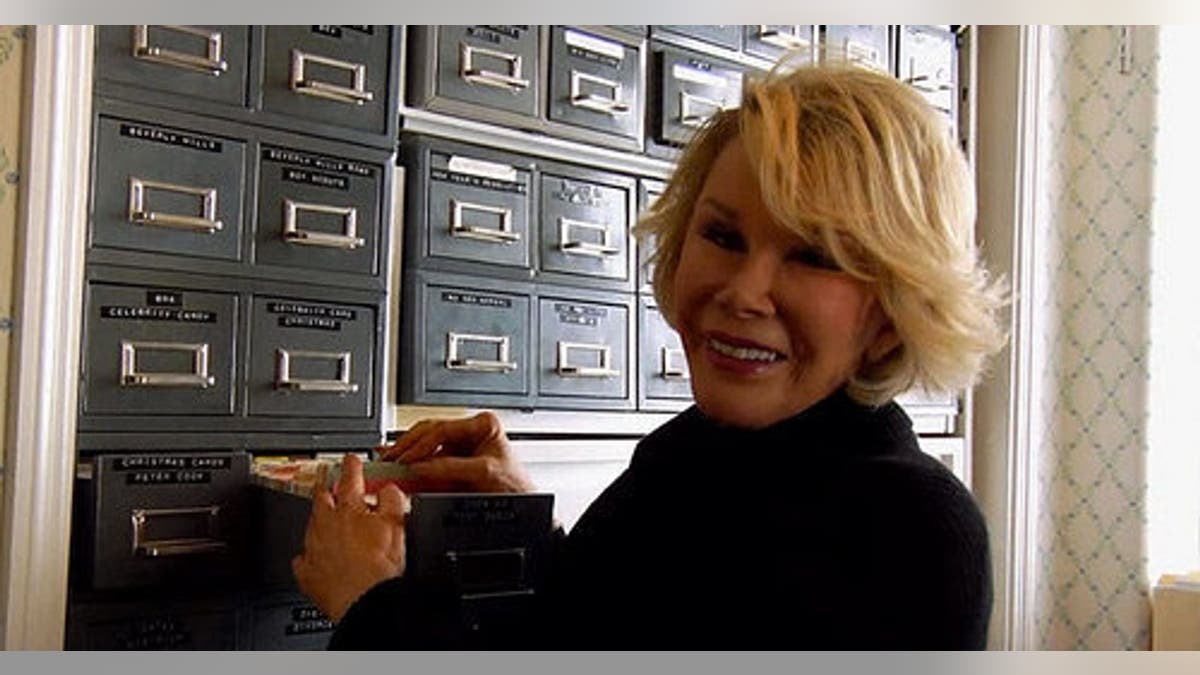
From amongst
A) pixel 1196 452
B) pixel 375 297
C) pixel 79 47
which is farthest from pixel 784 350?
pixel 1196 452

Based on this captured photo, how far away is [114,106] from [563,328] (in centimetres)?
55

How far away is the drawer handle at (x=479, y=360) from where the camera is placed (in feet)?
4.21

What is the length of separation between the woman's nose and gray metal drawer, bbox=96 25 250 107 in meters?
0.56

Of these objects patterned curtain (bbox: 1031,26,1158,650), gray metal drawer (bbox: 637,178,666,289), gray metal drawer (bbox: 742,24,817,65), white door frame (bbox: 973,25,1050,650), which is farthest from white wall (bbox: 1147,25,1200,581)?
gray metal drawer (bbox: 637,178,666,289)

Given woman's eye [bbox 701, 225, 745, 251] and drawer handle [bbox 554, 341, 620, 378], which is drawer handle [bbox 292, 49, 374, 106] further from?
woman's eye [bbox 701, 225, 745, 251]

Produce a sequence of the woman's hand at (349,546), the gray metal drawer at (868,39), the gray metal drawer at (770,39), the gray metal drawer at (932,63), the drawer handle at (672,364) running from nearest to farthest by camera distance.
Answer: the woman's hand at (349,546) → the drawer handle at (672,364) → the gray metal drawer at (770,39) → the gray metal drawer at (868,39) → the gray metal drawer at (932,63)

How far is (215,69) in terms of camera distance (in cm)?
109

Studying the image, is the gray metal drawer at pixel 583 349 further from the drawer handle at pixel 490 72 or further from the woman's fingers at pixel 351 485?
the woman's fingers at pixel 351 485

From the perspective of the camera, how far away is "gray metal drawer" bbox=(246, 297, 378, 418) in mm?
1122

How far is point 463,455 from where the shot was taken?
3.65 ft

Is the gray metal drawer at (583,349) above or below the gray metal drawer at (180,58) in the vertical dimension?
below

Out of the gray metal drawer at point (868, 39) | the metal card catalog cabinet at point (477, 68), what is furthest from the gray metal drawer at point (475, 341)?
the gray metal drawer at point (868, 39)

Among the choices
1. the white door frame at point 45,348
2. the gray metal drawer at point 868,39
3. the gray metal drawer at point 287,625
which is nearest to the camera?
the white door frame at point 45,348

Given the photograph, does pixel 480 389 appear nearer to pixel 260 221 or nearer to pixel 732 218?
pixel 260 221
